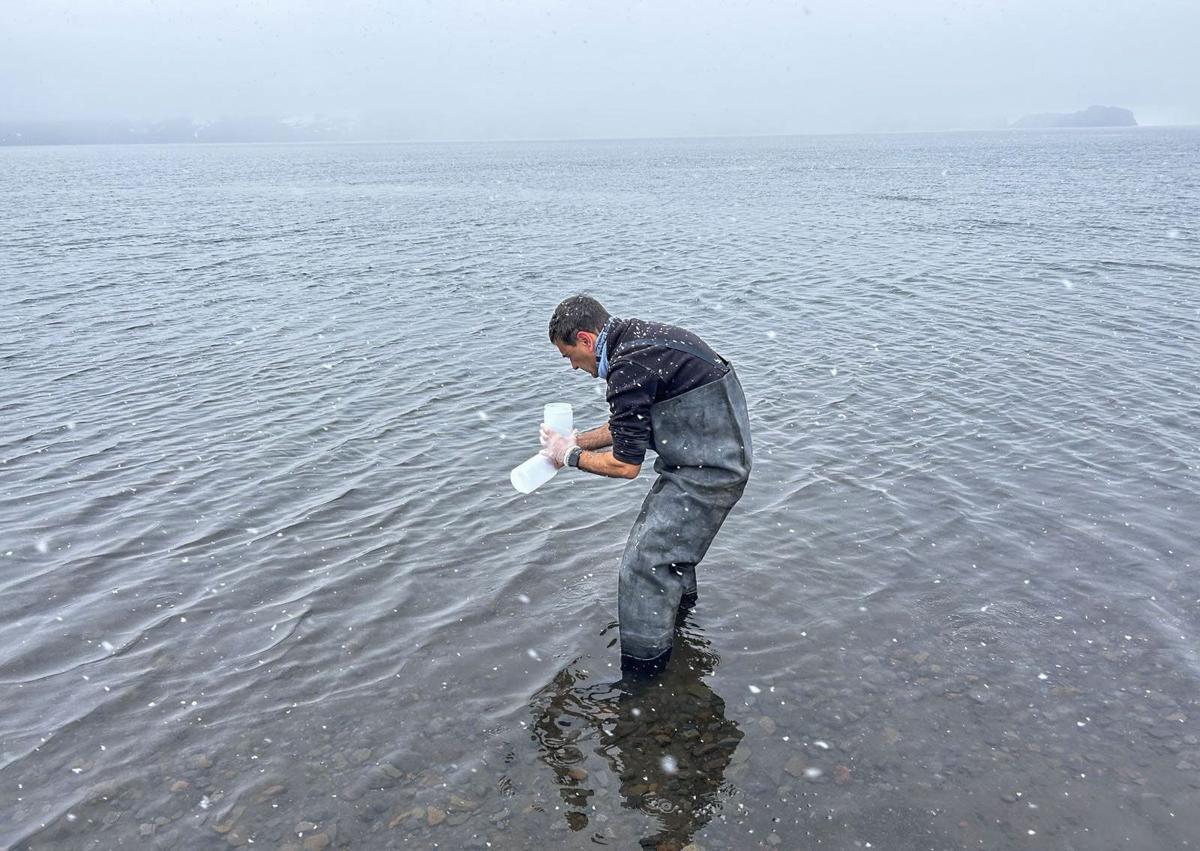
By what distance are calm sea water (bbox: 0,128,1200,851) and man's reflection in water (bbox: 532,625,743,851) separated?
31 millimetres

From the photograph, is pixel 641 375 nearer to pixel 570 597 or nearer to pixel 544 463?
pixel 544 463

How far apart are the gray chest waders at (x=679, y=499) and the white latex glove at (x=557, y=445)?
29.0 inches

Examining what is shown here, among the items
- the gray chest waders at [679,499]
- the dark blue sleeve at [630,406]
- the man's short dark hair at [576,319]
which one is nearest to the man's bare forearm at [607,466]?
the dark blue sleeve at [630,406]

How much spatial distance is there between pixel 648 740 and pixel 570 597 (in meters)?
2.41

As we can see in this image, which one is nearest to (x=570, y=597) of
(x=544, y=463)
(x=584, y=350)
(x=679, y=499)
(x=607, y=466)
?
(x=544, y=463)

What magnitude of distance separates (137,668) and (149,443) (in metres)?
6.89

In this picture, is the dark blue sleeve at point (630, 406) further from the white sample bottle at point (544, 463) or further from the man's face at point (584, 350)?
the white sample bottle at point (544, 463)

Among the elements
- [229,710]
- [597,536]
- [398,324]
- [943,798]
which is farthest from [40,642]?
[398,324]

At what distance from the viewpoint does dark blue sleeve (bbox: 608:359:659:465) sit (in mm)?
6332

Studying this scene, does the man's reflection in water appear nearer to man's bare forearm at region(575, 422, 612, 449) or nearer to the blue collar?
man's bare forearm at region(575, 422, 612, 449)

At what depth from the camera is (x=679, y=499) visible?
22.3 ft

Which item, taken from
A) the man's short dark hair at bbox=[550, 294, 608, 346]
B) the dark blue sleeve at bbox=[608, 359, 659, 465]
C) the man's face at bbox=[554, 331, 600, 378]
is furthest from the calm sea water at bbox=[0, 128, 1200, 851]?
the man's short dark hair at bbox=[550, 294, 608, 346]

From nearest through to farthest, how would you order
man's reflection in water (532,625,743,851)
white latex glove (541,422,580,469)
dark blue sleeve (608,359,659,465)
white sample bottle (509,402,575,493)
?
man's reflection in water (532,625,743,851) < dark blue sleeve (608,359,659,465) < white latex glove (541,422,580,469) < white sample bottle (509,402,575,493)

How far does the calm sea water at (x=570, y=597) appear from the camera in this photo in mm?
5996
